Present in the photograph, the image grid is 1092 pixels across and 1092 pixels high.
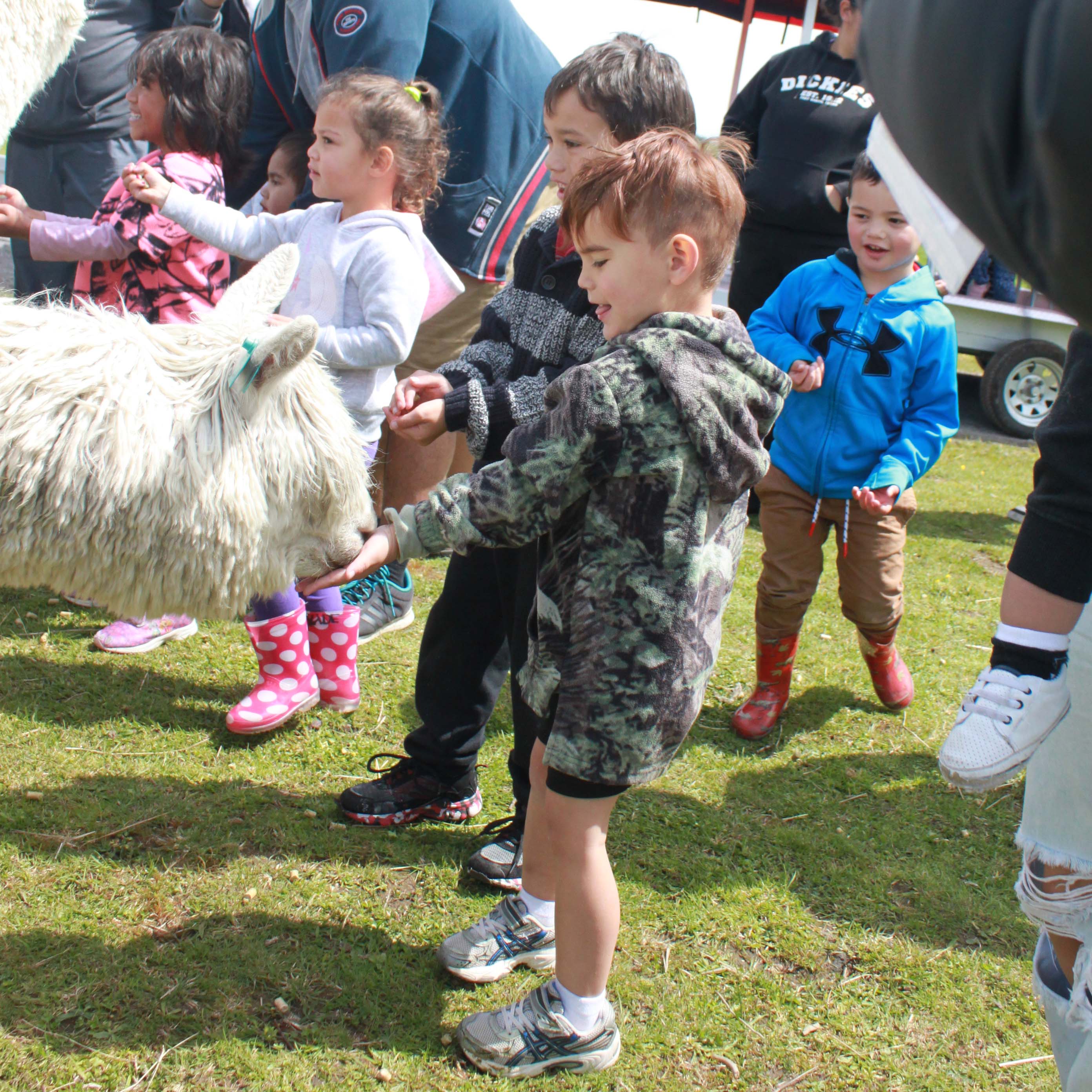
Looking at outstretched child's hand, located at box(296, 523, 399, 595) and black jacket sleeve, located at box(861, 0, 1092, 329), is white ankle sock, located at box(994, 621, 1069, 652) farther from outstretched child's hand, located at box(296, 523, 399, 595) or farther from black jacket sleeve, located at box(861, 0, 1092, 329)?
outstretched child's hand, located at box(296, 523, 399, 595)

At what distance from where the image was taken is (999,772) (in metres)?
1.52

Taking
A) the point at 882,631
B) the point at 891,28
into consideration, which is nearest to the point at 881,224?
the point at 882,631

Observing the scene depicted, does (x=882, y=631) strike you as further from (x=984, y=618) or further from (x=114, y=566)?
(x=114, y=566)

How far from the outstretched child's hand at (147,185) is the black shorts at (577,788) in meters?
2.26

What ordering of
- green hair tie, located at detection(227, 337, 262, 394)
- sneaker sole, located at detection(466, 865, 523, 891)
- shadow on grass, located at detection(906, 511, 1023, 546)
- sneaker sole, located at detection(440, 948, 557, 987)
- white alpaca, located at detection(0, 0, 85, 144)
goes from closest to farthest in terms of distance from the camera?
green hair tie, located at detection(227, 337, 262, 394) < sneaker sole, located at detection(440, 948, 557, 987) < white alpaca, located at detection(0, 0, 85, 144) < sneaker sole, located at detection(466, 865, 523, 891) < shadow on grass, located at detection(906, 511, 1023, 546)

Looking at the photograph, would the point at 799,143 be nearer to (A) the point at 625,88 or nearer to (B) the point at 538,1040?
(A) the point at 625,88

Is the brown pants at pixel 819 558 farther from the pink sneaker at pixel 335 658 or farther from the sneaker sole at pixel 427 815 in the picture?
the pink sneaker at pixel 335 658

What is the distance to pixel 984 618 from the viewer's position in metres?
4.79

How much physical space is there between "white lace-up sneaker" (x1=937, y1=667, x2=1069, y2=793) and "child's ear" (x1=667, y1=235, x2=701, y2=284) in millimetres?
869

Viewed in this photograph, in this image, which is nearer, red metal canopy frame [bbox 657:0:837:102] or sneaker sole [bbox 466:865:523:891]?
sneaker sole [bbox 466:865:523:891]

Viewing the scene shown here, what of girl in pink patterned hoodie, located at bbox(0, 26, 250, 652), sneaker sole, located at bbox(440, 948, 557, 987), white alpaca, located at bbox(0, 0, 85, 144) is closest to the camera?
sneaker sole, located at bbox(440, 948, 557, 987)

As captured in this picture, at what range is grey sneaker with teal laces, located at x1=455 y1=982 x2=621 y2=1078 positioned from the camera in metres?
2.05

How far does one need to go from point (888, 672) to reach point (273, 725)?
222 centimetres

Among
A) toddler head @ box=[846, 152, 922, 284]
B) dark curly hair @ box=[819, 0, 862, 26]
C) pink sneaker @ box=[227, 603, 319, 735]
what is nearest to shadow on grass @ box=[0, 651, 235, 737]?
pink sneaker @ box=[227, 603, 319, 735]
